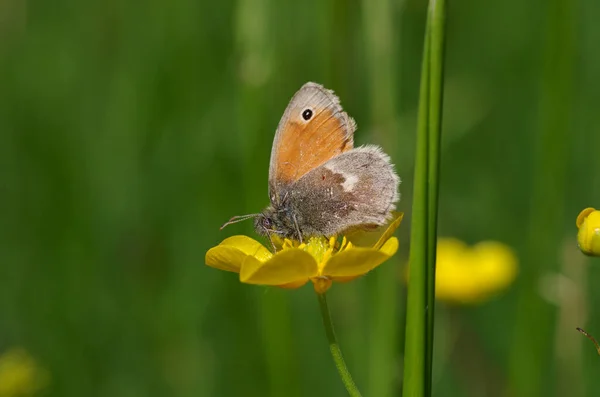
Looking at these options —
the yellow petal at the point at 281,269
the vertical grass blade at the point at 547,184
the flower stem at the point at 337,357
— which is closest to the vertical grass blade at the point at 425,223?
the flower stem at the point at 337,357

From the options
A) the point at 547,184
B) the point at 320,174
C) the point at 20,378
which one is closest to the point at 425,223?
the point at 320,174

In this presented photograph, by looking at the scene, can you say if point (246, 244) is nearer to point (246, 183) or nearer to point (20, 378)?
point (246, 183)

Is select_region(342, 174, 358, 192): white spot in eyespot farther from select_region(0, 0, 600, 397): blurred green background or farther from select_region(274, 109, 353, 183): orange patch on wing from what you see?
select_region(0, 0, 600, 397): blurred green background

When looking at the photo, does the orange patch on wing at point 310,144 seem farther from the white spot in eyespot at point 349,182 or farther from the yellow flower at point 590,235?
the yellow flower at point 590,235

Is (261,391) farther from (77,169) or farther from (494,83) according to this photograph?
(494,83)

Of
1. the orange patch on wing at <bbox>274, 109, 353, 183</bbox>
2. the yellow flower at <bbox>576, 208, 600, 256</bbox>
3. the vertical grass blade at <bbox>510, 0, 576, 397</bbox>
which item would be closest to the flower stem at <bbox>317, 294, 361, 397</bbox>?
the yellow flower at <bbox>576, 208, 600, 256</bbox>
